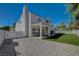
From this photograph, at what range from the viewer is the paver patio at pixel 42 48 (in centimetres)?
711

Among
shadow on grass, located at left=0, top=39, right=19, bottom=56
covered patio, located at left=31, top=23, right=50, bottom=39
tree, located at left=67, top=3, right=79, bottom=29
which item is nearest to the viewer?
shadow on grass, located at left=0, top=39, right=19, bottom=56

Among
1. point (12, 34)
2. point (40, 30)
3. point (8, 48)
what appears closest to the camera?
point (8, 48)

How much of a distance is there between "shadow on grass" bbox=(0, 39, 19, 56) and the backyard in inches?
43.3

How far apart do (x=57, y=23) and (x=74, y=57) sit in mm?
1092

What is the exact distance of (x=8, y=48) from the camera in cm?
714

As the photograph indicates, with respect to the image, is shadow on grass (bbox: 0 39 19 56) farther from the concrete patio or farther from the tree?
the tree

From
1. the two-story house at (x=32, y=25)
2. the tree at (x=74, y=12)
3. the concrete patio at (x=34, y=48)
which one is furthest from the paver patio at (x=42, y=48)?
the tree at (x=74, y=12)

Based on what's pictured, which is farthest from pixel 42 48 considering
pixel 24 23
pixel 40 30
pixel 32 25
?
pixel 24 23

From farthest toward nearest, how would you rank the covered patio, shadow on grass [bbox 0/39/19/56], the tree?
the covered patio → the tree → shadow on grass [bbox 0/39/19/56]

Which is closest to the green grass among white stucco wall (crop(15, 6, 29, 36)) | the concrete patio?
the concrete patio

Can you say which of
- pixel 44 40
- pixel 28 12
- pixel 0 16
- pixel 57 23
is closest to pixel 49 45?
pixel 44 40

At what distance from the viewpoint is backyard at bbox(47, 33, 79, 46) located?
7254 millimetres

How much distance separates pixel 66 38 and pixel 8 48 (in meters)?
1.71

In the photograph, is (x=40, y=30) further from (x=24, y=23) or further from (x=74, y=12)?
(x=74, y=12)
